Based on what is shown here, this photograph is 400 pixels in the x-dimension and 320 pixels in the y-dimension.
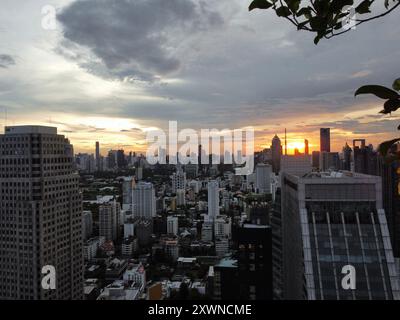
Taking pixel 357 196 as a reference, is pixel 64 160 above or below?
above

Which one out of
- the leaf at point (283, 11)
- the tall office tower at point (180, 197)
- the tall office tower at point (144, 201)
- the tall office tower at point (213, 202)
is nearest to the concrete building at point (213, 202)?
the tall office tower at point (213, 202)

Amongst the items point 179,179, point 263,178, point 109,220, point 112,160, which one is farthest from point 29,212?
point 179,179

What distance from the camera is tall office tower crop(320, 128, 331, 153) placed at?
7237 mm

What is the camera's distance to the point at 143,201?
683 inches

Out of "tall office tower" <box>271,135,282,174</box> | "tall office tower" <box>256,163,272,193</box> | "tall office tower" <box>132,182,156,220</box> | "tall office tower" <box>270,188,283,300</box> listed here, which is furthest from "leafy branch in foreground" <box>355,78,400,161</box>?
"tall office tower" <box>132,182,156,220</box>

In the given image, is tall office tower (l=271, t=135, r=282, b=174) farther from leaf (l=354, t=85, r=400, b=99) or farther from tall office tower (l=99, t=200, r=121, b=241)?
leaf (l=354, t=85, r=400, b=99)

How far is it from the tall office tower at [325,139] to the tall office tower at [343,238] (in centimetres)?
116

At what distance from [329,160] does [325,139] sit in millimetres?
1259

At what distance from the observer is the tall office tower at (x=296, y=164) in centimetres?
849

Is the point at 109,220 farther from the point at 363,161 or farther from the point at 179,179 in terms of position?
the point at 363,161

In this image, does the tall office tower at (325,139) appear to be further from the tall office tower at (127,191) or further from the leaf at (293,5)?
the tall office tower at (127,191)
